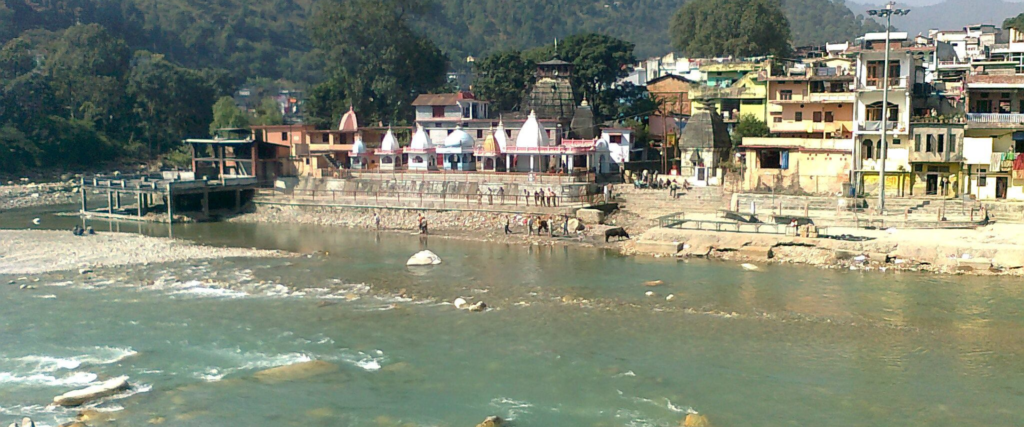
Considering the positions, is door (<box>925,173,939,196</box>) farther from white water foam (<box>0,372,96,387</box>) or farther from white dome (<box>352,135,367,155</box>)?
white water foam (<box>0,372,96,387</box>)

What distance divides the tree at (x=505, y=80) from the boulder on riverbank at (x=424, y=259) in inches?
1397

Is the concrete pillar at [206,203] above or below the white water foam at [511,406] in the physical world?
above

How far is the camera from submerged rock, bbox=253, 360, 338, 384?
81.9 ft

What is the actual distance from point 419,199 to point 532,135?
8860 millimetres

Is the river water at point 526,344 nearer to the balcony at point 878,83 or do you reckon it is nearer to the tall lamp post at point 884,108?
the tall lamp post at point 884,108

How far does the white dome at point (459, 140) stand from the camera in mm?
61938

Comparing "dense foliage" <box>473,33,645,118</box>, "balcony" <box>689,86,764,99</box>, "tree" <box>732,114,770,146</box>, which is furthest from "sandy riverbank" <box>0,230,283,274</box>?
"balcony" <box>689,86,764,99</box>

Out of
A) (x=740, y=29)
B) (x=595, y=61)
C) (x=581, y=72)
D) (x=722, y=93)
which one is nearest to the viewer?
(x=722, y=93)

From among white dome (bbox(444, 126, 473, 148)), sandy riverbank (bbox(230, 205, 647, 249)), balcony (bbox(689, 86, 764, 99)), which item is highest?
balcony (bbox(689, 86, 764, 99))

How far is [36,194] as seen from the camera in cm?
7131

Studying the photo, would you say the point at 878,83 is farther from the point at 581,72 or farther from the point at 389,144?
the point at 389,144

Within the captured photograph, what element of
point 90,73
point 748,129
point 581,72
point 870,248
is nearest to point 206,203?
point 581,72

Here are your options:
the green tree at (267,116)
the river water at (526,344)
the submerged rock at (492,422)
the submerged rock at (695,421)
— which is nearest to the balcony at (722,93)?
the river water at (526,344)

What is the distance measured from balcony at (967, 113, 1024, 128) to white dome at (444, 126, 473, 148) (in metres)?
29.8
